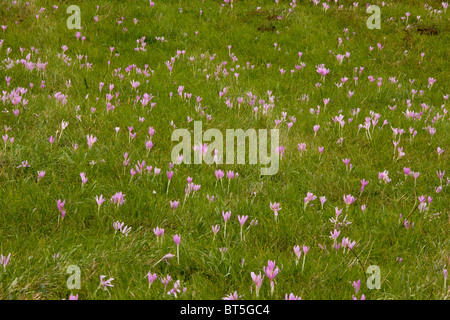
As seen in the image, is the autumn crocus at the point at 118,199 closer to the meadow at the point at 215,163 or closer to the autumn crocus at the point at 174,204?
the meadow at the point at 215,163

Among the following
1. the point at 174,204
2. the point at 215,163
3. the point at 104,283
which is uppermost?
the point at 215,163

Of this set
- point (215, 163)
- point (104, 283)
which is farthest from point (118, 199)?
point (215, 163)

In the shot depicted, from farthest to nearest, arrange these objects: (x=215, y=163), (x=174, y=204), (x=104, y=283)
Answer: (x=215, y=163), (x=174, y=204), (x=104, y=283)

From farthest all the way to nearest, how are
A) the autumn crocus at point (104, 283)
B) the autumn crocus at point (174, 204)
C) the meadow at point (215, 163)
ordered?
the autumn crocus at point (174, 204), the meadow at point (215, 163), the autumn crocus at point (104, 283)

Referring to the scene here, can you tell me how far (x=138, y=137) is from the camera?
606cm

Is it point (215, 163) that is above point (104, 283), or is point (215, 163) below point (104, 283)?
above

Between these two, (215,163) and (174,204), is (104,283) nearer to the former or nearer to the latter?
(174,204)

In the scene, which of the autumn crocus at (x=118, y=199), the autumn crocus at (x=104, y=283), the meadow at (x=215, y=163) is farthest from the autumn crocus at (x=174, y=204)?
the autumn crocus at (x=104, y=283)

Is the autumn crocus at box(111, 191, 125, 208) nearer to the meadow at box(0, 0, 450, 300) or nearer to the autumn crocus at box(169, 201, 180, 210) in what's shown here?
the meadow at box(0, 0, 450, 300)

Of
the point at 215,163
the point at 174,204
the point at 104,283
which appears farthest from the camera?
the point at 215,163

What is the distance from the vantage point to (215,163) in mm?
5711

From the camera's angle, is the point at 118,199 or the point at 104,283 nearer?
the point at 104,283

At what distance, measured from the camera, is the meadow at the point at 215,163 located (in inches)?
141

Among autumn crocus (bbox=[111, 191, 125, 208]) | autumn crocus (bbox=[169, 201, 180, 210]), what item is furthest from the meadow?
autumn crocus (bbox=[169, 201, 180, 210])
